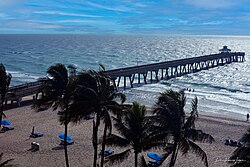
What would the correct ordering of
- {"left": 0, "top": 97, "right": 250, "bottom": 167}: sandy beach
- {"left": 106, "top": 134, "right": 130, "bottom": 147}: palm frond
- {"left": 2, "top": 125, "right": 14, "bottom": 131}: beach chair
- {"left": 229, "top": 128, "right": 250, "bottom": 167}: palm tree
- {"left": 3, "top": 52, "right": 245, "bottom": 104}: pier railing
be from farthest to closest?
{"left": 3, "top": 52, "right": 245, "bottom": 104}: pier railing → {"left": 2, "top": 125, "right": 14, "bottom": 131}: beach chair → {"left": 0, "top": 97, "right": 250, "bottom": 167}: sandy beach → {"left": 106, "top": 134, "right": 130, "bottom": 147}: palm frond → {"left": 229, "top": 128, "right": 250, "bottom": 167}: palm tree

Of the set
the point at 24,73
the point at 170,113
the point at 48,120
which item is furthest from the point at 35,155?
the point at 24,73

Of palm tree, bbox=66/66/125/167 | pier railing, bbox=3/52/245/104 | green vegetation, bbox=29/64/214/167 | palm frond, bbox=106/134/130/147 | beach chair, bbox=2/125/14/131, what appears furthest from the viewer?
pier railing, bbox=3/52/245/104

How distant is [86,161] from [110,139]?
11209 millimetres

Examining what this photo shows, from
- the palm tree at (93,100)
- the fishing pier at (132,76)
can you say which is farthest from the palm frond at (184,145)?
the fishing pier at (132,76)

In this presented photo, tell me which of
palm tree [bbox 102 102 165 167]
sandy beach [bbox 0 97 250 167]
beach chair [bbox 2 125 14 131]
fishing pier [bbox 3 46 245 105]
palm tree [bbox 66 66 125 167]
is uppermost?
palm tree [bbox 66 66 125 167]

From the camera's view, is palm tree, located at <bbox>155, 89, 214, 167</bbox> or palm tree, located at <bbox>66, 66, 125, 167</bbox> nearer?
palm tree, located at <bbox>155, 89, 214, 167</bbox>

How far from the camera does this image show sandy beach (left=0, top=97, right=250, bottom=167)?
22.0 metres

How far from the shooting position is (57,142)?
84.4ft

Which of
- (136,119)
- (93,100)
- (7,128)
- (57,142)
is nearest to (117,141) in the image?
(136,119)

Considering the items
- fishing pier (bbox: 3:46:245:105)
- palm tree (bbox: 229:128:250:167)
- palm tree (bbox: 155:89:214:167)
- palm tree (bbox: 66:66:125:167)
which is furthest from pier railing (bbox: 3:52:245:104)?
palm tree (bbox: 229:128:250:167)

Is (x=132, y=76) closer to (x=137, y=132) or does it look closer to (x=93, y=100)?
(x=93, y=100)

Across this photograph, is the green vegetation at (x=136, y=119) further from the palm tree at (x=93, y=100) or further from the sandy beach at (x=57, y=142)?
the sandy beach at (x=57, y=142)

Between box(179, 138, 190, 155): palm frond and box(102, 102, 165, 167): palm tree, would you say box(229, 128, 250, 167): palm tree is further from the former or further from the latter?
box(102, 102, 165, 167): palm tree

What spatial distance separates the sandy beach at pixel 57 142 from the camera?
2201 centimetres
